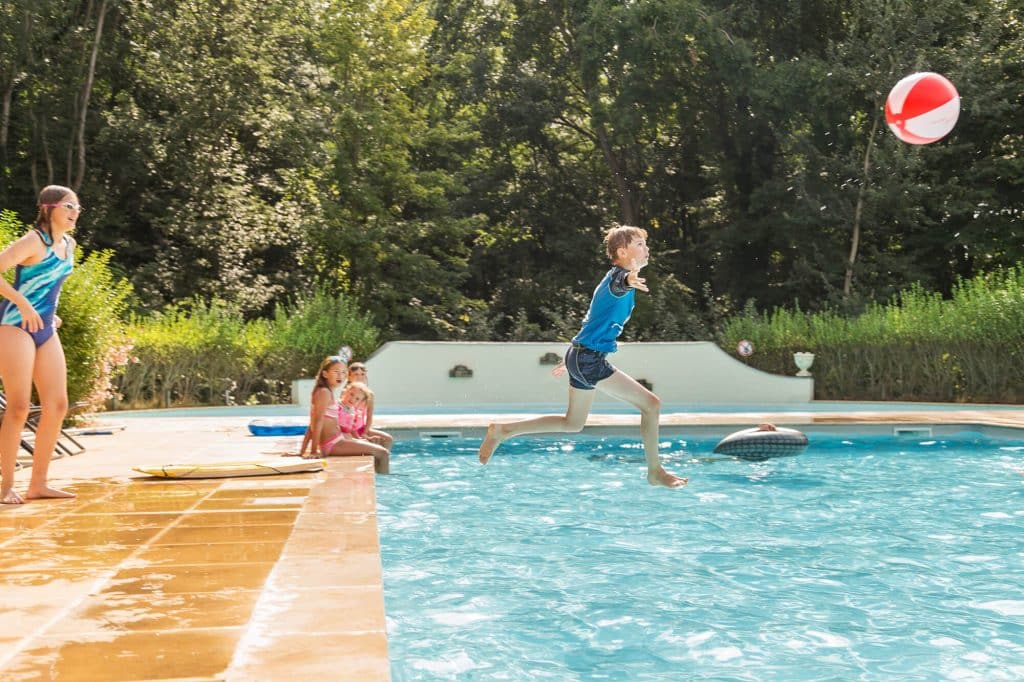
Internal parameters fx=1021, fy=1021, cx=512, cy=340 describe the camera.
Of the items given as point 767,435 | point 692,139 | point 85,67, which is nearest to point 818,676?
point 767,435

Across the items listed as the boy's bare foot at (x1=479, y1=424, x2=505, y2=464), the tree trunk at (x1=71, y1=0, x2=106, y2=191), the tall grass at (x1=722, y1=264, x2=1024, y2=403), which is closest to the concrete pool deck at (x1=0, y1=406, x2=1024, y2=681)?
the boy's bare foot at (x1=479, y1=424, x2=505, y2=464)

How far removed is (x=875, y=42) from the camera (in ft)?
78.6

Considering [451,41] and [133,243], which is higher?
[451,41]

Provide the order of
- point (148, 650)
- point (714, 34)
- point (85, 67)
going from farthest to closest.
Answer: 1. point (714, 34)
2. point (85, 67)
3. point (148, 650)

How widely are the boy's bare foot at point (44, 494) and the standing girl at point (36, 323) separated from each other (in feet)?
0.59

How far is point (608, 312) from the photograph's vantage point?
6180mm

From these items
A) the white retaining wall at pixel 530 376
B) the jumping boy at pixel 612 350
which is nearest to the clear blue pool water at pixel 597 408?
the white retaining wall at pixel 530 376

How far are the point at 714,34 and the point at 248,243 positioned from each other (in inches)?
500

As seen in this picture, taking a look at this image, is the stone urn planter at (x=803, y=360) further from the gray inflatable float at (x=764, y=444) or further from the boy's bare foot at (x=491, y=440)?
the boy's bare foot at (x=491, y=440)

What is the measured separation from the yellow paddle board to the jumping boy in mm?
1852

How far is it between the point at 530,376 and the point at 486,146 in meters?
14.5

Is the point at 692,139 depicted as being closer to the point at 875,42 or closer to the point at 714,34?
the point at 714,34

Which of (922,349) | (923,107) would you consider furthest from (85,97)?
(923,107)

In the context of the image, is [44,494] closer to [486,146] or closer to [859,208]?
[859,208]
